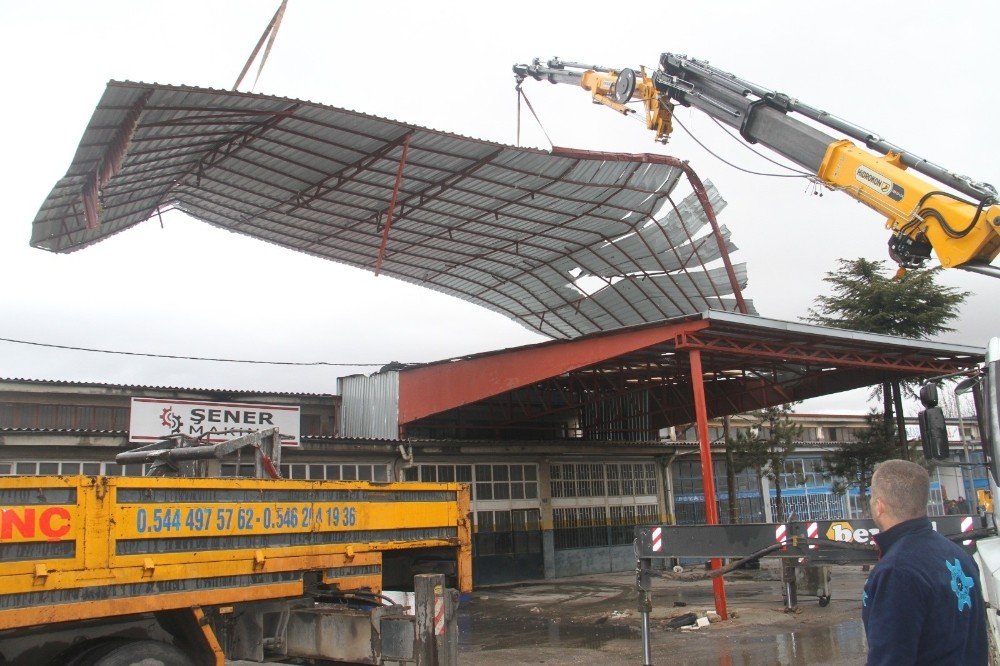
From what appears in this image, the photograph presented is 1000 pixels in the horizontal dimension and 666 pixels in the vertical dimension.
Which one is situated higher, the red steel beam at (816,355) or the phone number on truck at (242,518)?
the red steel beam at (816,355)

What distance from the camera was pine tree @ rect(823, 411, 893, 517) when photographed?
27547 millimetres

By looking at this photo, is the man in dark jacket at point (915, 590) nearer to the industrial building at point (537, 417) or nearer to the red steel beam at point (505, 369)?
the industrial building at point (537, 417)

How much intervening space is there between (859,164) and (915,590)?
36.3 feet

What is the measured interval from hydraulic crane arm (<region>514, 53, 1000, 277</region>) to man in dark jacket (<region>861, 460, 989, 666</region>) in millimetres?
9171

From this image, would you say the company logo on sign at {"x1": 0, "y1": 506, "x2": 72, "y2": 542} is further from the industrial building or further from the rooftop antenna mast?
the rooftop antenna mast

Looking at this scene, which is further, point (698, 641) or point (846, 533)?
point (698, 641)

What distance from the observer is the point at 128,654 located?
6340mm

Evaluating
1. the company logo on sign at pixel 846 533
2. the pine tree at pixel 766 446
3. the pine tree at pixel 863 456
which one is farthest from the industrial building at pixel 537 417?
the company logo on sign at pixel 846 533

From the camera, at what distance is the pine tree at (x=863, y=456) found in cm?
Answer: 2755

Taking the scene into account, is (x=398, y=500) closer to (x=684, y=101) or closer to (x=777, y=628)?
(x=777, y=628)

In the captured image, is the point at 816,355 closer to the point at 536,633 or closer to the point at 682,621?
the point at 682,621

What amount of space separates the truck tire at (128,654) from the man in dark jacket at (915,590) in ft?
16.7

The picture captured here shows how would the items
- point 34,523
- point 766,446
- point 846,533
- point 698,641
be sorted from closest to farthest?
→ point 34,523
point 846,533
point 698,641
point 766,446

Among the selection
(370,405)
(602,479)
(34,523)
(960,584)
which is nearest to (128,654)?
(34,523)
